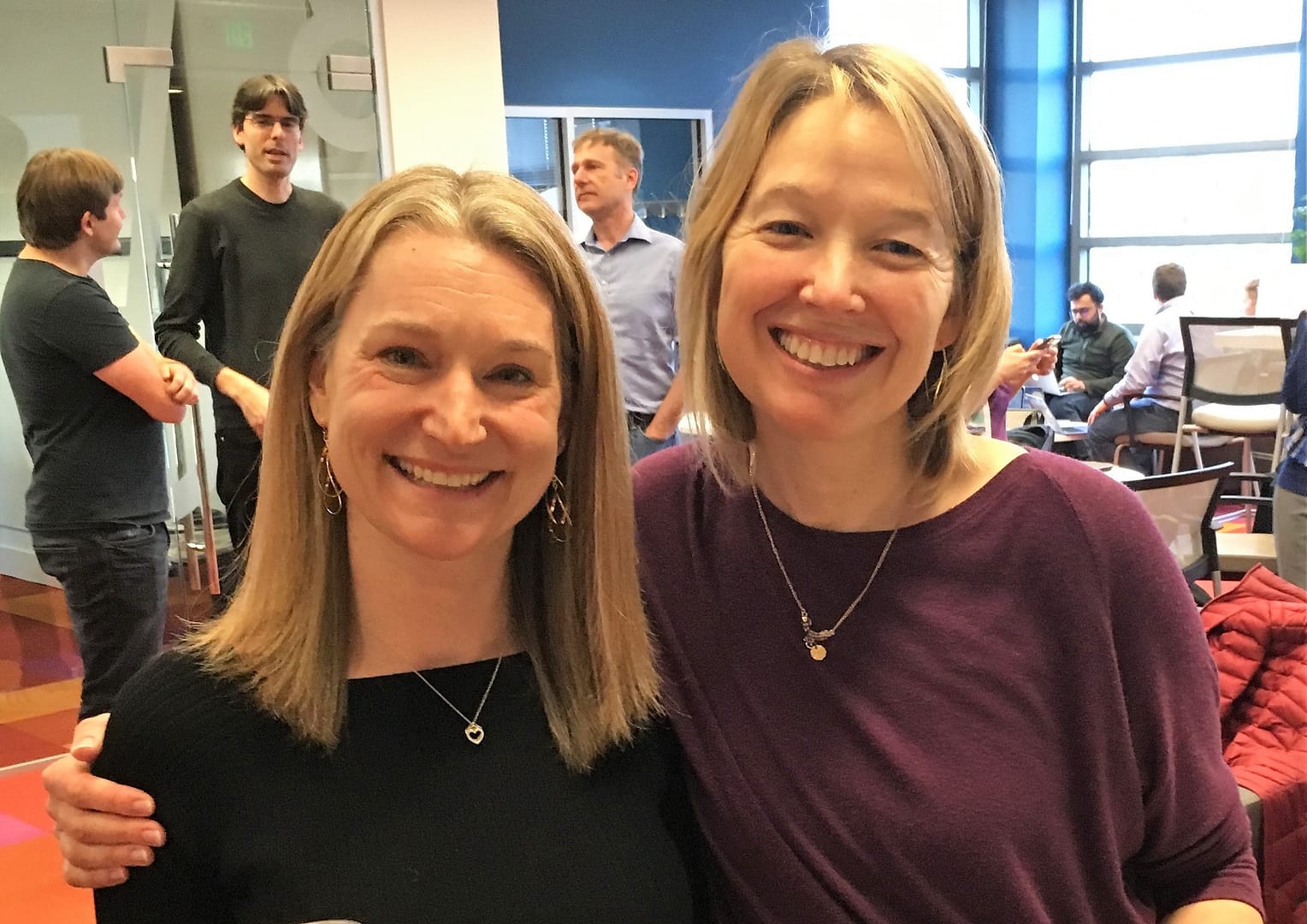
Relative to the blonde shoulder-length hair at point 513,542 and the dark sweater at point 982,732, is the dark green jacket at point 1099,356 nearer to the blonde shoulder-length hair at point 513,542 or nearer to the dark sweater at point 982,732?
the dark sweater at point 982,732

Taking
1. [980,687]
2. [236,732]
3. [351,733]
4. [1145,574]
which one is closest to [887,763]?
[980,687]

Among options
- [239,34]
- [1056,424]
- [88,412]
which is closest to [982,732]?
[88,412]

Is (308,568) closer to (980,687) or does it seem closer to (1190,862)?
(980,687)

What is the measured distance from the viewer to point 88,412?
3.33 m

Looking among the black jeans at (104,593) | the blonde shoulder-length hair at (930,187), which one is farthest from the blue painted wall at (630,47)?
the blonde shoulder-length hair at (930,187)

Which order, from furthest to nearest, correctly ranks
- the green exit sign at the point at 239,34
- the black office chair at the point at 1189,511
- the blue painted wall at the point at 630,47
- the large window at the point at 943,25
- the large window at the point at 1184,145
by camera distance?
1. the large window at the point at 1184,145
2. the large window at the point at 943,25
3. the blue painted wall at the point at 630,47
4. the green exit sign at the point at 239,34
5. the black office chair at the point at 1189,511

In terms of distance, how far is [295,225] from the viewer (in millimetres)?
3297

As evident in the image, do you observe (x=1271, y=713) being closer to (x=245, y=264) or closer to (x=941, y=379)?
(x=941, y=379)

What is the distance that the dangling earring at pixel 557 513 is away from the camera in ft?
4.49

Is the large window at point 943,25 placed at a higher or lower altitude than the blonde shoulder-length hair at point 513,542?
higher

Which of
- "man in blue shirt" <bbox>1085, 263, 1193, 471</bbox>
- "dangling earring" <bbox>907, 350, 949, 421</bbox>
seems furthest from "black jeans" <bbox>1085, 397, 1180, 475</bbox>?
"dangling earring" <bbox>907, 350, 949, 421</bbox>

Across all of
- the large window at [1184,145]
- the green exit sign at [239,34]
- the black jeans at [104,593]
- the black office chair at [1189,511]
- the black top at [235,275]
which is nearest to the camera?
the black top at [235,275]

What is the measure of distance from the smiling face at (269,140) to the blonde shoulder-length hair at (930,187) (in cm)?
214

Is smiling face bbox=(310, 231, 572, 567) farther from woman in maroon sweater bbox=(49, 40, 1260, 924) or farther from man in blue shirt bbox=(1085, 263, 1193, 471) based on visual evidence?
man in blue shirt bbox=(1085, 263, 1193, 471)
